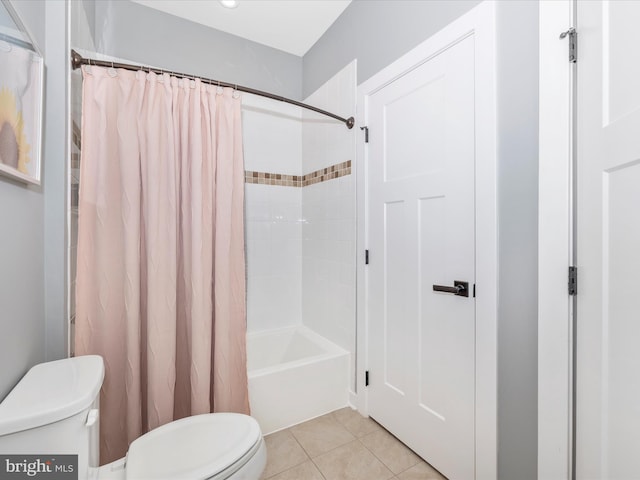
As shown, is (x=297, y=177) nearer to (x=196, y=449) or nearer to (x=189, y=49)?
(x=189, y=49)

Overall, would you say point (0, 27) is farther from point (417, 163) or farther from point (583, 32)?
point (583, 32)

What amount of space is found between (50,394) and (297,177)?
6.68ft

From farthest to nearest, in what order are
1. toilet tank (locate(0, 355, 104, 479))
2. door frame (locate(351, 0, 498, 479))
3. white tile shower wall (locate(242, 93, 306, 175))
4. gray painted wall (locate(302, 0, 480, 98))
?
white tile shower wall (locate(242, 93, 306, 175)) < gray painted wall (locate(302, 0, 480, 98)) < door frame (locate(351, 0, 498, 479)) < toilet tank (locate(0, 355, 104, 479))

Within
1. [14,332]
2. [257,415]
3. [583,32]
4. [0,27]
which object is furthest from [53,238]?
[583,32]

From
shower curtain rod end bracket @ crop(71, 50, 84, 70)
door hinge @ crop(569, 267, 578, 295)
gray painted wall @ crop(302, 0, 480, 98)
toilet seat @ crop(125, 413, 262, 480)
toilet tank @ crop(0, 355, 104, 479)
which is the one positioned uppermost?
gray painted wall @ crop(302, 0, 480, 98)

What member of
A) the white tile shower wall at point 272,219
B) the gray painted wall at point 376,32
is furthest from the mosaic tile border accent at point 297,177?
the gray painted wall at point 376,32

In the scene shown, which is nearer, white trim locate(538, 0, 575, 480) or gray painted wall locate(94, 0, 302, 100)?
white trim locate(538, 0, 575, 480)

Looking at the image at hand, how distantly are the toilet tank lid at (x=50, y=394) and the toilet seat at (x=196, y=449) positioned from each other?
28 centimetres

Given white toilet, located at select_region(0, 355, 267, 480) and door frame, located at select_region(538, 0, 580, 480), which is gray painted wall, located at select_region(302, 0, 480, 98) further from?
white toilet, located at select_region(0, 355, 267, 480)

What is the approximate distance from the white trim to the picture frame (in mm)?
1621

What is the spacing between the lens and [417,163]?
1494 millimetres

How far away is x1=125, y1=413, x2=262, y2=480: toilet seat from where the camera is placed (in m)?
0.91

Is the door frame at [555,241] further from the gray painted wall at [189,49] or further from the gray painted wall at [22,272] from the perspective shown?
the gray painted wall at [189,49]

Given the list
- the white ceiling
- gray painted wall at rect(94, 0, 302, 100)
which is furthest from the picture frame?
the white ceiling
